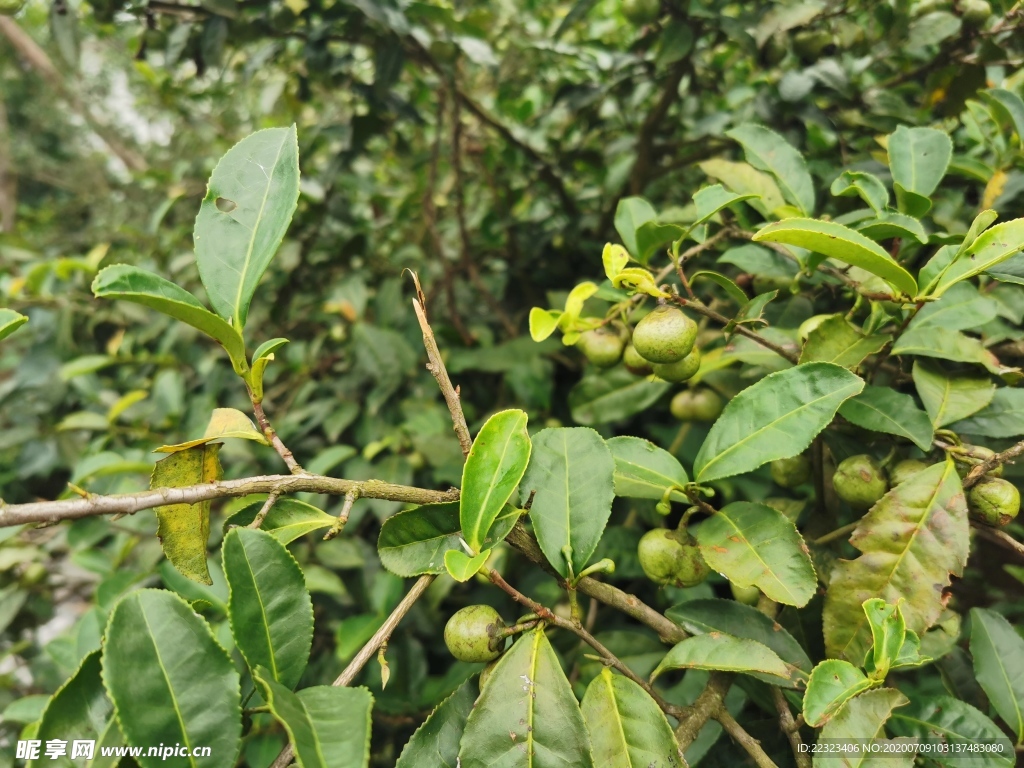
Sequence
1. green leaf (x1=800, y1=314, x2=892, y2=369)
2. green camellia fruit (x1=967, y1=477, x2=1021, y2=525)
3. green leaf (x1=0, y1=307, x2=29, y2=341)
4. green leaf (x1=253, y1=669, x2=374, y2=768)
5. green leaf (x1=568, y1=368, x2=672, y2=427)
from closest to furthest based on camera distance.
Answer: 1. green leaf (x1=253, y1=669, x2=374, y2=768)
2. green leaf (x1=0, y1=307, x2=29, y2=341)
3. green camellia fruit (x1=967, y1=477, x2=1021, y2=525)
4. green leaf (x1=800, y1=314, x2=892, y2=369)
5. green leaf (x1=568, y1=368, x2=672, y2=427)

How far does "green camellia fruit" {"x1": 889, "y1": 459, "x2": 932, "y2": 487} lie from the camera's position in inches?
28.5

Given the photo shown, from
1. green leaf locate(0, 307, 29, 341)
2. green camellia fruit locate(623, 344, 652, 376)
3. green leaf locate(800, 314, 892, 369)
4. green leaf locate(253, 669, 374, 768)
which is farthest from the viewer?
green camellia fruit locate(623, 344, 652, 376)

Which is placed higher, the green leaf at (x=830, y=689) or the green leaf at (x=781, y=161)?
the green leaf at (x=781, y=161)

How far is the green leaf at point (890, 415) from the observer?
27.7 inches

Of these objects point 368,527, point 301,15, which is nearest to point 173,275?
point 301,15

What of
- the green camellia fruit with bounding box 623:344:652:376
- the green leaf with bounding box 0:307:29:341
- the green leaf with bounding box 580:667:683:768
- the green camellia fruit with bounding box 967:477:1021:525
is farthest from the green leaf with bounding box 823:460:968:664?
the green leaf with bounding box 0:307:29:341

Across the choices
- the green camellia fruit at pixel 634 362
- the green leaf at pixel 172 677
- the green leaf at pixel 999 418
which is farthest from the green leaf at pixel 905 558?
the green leaf at pixel 172 677

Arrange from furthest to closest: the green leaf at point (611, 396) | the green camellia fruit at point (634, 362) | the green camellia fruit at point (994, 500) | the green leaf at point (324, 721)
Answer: the green leaf at point (611, 396)
the green camellia fruit at point (634, 362)
the green camellia fruit at point (994, 500)
the green leaf at point (324, 721)

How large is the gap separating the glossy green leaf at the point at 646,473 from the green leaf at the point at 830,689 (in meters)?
0.23

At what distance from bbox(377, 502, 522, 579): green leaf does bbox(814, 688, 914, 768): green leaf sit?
0.37 m

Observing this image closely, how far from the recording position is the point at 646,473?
28.8 inches

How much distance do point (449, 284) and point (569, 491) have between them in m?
1.01

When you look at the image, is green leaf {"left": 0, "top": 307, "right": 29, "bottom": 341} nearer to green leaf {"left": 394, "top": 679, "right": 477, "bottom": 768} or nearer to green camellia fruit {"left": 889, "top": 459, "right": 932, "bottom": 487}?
green leaf {"left": 394, "top": 679, "right": 477, "bottom": 768}

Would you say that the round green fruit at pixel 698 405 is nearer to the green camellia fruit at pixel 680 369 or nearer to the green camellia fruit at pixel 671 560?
the green camellia fruit at pixel 680 369
